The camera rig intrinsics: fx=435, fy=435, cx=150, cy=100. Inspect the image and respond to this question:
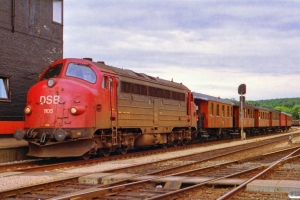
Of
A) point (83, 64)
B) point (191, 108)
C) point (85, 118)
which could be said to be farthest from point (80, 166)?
point (191, 108)

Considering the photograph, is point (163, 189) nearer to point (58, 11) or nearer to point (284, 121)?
point (58, 11)

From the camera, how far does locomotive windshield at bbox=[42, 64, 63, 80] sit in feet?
49.5

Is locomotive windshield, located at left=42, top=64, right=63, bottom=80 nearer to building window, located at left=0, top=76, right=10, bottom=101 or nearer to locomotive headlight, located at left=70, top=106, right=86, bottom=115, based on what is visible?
locomotive headlight, located at left=70, top=106, right=86, bottom=115

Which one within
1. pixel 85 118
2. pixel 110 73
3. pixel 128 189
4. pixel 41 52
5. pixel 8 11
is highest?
pixel 8 11

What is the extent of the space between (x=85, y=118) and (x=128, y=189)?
5.74 metres

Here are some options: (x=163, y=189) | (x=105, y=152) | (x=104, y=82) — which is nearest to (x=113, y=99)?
(x=104, y=82)

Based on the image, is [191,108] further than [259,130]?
No

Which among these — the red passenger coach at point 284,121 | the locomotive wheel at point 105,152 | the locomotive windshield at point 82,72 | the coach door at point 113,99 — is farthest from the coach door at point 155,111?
the red passenger coach at point 284,121

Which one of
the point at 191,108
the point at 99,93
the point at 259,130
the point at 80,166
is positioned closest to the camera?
the point at 80,166

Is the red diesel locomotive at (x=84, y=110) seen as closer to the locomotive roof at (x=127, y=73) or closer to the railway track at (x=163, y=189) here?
the locomotive roof at (x=127, y=73)

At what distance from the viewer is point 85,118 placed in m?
14.0

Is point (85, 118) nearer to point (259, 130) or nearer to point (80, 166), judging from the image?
point (80, 166)

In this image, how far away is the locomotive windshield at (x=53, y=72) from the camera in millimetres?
15099

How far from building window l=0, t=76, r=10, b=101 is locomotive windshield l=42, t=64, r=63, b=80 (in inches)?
131
